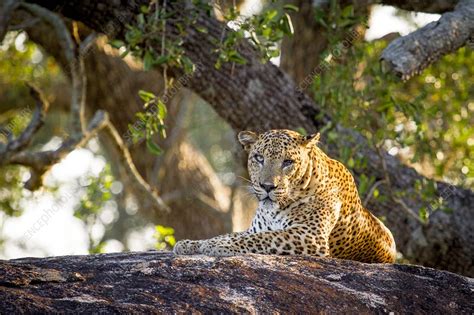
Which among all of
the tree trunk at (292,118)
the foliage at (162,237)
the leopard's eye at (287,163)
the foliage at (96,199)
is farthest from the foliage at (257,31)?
the foliage at (96,199)

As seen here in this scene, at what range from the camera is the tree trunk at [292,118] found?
9758 millimetres

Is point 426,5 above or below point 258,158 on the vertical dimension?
above

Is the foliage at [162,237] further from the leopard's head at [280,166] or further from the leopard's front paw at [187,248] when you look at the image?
the leopard's front paw at [187,248]

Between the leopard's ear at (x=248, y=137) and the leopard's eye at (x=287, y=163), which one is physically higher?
the leopard's eye at (x=287, y=163)

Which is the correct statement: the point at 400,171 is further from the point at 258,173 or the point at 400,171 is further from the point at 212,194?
the point at 212,194

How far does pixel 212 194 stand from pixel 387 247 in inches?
253

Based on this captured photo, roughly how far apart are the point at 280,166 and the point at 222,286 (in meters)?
1.85

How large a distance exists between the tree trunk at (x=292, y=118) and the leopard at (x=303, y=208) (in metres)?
2.04

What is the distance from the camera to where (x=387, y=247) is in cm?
791

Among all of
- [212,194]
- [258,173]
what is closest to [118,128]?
[212,194]

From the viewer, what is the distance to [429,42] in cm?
877

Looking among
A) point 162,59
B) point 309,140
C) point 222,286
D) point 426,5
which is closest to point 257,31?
point 162,59

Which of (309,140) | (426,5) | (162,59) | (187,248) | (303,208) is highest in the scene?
(426,5)

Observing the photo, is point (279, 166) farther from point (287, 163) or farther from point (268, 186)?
point (268, 186)
